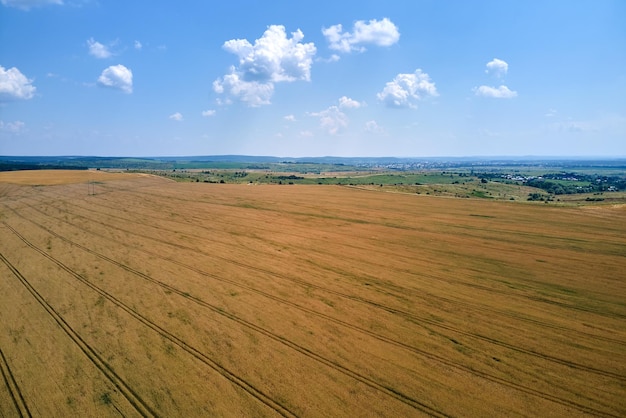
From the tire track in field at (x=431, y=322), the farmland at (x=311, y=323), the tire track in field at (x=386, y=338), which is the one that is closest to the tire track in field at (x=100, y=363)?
the farmland at (x=311, y=323)

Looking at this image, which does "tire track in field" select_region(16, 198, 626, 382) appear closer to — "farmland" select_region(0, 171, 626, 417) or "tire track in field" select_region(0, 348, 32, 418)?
"farmland" select_region(0, 171, 626, 417)

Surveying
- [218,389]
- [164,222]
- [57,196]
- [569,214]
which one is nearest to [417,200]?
[569,214]

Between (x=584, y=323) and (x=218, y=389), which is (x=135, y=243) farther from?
(x=584, y=323)

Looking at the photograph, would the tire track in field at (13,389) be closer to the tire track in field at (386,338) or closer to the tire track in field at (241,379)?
the tire track in field at (241,379)

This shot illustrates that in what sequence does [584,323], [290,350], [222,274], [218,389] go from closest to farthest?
[218,389] → [290,350] → [584,323] → [222,274]

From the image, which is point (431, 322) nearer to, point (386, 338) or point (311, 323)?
point (386, 338)
